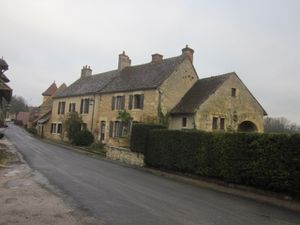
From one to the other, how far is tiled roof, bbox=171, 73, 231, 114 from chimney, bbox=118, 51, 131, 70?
35.9 feet

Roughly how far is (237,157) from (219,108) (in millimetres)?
15568

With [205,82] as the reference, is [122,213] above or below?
below

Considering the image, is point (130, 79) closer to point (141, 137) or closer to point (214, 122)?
point (214, 122)

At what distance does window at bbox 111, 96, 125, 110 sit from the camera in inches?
1409

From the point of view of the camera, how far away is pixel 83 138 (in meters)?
38.5

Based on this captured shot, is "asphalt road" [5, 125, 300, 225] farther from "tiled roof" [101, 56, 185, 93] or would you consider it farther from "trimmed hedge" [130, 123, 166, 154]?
"tiled roof" [101, 56, 185, 93]

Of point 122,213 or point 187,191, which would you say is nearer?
point 122,213

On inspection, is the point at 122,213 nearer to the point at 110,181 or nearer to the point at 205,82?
the point at 110,181

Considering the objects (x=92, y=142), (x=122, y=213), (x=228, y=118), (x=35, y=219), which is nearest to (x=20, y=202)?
(x=35, y=219)

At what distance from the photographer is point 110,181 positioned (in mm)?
14672

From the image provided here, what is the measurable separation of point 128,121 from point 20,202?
971 inches

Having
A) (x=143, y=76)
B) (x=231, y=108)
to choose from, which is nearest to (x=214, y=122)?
(x=231, y=108)

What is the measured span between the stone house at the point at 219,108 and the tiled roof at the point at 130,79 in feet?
9.73

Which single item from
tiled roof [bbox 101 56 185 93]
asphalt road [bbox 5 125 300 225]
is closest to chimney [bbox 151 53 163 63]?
tiled roof [bbox 101 56 185 93]
